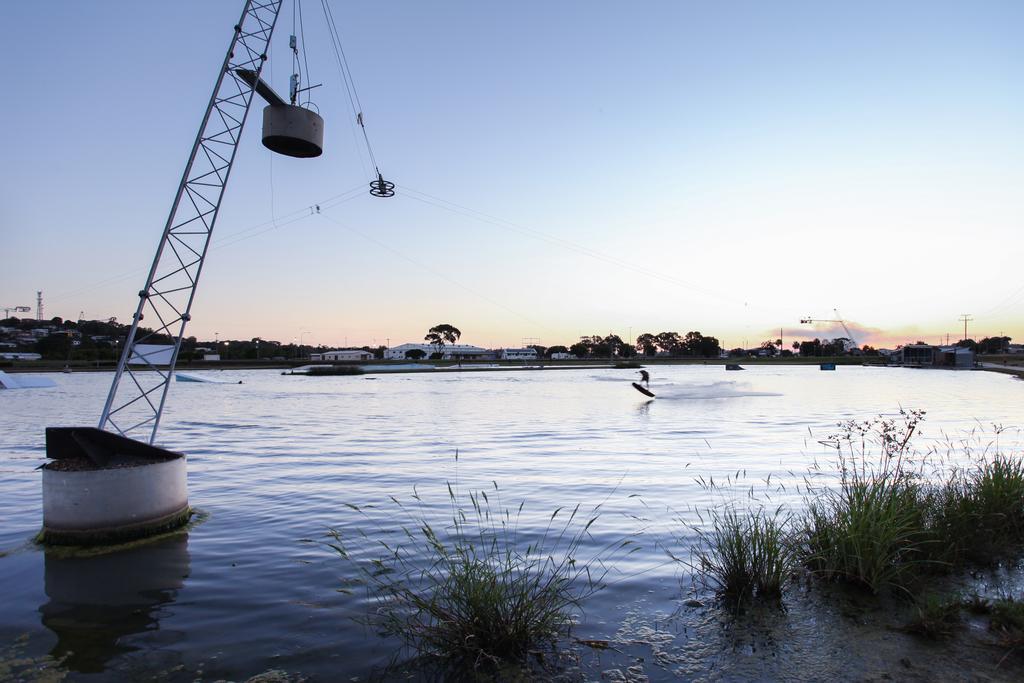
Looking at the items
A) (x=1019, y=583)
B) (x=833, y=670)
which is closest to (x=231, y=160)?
(x=833, y=670)

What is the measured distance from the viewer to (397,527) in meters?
11.6

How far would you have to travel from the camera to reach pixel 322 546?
10508 millimetres

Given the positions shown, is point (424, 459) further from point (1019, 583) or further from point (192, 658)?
point (1019, 583)

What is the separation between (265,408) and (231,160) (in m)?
37.9

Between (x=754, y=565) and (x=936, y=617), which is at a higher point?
(x=754, y=565)

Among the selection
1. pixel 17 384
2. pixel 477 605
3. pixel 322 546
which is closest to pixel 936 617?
pixel 477 605

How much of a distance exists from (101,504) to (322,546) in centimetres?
337

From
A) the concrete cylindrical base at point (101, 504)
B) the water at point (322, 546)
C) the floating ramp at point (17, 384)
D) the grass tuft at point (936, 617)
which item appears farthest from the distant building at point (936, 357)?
the floating ramp at point (17, 384)

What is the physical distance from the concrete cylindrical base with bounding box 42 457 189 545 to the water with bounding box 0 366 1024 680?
1.23ft

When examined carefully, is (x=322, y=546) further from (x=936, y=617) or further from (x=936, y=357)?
(x=936, y=357)

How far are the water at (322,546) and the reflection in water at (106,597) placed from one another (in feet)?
0.10

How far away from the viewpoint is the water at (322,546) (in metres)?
6.02

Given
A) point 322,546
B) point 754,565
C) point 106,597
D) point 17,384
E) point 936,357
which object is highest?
point 936,357

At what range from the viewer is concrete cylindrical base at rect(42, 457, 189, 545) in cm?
938
